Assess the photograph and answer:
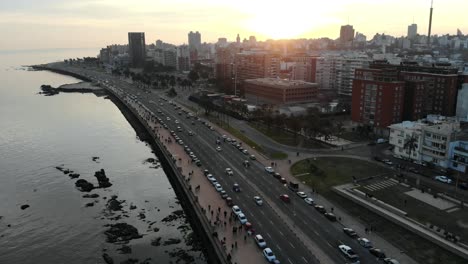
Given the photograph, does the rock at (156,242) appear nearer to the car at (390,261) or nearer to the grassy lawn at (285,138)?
the car at (390,261)

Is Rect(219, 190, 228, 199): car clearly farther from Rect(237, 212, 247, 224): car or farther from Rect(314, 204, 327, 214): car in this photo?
Rect(314, 204, 327, 214): car

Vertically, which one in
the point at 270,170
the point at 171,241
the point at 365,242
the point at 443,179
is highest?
the point at 270,170

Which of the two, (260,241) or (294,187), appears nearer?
(260,241)

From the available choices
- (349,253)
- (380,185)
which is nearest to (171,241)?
(349,253)

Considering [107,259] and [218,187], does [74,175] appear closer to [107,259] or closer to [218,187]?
[218,187]

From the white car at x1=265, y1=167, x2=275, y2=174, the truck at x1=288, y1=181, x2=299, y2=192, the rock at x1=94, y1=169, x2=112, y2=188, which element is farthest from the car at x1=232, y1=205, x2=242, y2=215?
the rock at x1=94, y1=169, x2=112, y2=188

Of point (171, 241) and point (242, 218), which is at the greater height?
point (242, 218)

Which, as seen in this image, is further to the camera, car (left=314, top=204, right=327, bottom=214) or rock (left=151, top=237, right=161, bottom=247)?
car (left=314, top=204, right=327, bottom=214)

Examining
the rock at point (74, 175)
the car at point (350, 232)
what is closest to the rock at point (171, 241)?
the car at point (350, 232)
